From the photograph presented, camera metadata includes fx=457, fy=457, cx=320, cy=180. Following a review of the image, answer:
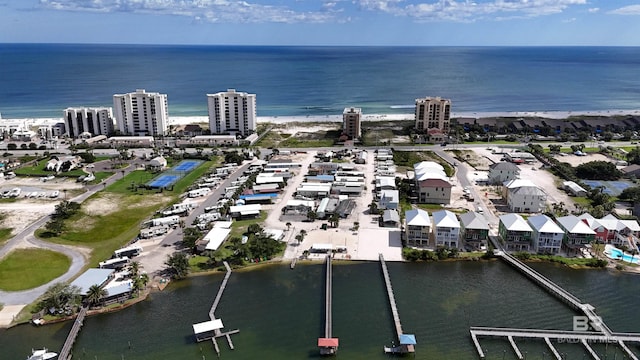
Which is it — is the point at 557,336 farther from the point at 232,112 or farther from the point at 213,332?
the point at 232,112

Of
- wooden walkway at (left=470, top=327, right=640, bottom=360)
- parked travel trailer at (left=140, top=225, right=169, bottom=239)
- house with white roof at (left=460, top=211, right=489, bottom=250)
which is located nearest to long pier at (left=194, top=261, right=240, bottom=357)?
parked travel trailer at (left=140, top=225, right=169, bottom=239)

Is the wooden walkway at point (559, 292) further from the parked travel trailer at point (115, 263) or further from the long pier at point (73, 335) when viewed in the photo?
the long pier at point (73, 335)

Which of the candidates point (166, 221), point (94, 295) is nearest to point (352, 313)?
point (94, 295)

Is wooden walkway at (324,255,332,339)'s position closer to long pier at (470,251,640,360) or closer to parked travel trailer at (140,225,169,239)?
long pier at (470,251,640,360)

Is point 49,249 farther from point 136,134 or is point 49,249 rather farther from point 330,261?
point 136,134

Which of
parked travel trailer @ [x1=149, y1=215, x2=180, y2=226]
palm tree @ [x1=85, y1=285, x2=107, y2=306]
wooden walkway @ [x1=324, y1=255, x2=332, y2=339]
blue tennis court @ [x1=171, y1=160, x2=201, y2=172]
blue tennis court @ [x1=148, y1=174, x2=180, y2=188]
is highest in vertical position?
blue tennis court @ [x1=171, y1=160, x2=201, y2=172]

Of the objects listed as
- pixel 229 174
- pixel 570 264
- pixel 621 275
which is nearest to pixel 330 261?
pixel 570 264

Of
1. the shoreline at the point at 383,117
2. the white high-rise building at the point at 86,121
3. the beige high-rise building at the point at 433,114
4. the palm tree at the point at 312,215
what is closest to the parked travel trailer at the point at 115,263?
the palm tree at the point at 312,215
